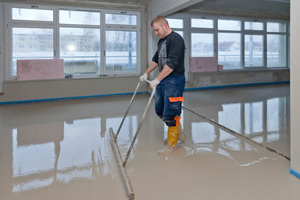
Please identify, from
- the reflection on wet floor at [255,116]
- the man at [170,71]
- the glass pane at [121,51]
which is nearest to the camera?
the man at [170,71]

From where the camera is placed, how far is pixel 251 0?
22.7 ft

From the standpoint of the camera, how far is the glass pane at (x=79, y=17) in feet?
20.4

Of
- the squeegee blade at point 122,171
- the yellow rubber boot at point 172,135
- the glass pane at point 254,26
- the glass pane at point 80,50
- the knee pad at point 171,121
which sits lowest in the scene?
the squeegee blade at point 122,171

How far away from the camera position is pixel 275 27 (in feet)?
31.3

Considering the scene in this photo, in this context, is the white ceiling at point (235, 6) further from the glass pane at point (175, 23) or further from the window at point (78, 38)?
the glass pane at point (175, 23)

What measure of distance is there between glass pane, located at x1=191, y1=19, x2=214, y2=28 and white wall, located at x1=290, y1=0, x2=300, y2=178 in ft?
21.0

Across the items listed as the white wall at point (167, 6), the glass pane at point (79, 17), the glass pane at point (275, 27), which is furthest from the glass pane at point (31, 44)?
the glass pane at point (275, 27)

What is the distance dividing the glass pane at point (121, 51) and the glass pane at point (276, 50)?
576 cm

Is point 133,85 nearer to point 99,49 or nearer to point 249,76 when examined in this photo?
point 99,49

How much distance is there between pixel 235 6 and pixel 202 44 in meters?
1.54

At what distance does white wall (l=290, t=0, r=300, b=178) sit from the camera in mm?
1913

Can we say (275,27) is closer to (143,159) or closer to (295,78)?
(295,78)

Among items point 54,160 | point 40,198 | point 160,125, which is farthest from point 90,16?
point 40,198

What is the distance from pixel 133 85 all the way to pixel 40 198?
5221mm
